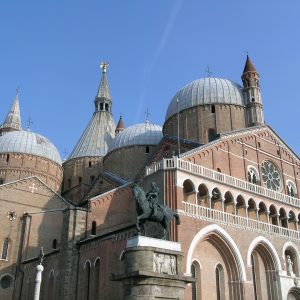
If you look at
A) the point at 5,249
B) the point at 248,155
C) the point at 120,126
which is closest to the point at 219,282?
the point at 248,155

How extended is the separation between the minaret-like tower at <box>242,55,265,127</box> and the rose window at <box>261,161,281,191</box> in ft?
11.6

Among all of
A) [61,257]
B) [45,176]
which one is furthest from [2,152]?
[61,257]

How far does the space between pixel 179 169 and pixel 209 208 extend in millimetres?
2827

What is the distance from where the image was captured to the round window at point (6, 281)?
30906mm

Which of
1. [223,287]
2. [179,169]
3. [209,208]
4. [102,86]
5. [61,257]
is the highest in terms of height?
[102,86]

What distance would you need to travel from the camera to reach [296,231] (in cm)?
2888

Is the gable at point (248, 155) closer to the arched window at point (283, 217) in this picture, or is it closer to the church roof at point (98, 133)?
the arched window at point (283, 217)

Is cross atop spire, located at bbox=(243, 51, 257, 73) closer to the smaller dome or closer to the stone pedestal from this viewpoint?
the smaller dome

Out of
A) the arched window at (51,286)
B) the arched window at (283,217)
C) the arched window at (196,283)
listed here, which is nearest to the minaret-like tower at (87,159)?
Answer: the arched window at (51,286)

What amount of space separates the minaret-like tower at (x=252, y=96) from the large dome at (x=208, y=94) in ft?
3.21

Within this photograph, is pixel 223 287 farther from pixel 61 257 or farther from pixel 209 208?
pixel 61 257

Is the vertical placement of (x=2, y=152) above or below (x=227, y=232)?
above

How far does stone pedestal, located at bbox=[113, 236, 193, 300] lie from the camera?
13641 millimetres

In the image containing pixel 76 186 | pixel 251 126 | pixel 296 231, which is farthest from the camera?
pixel 76 186
